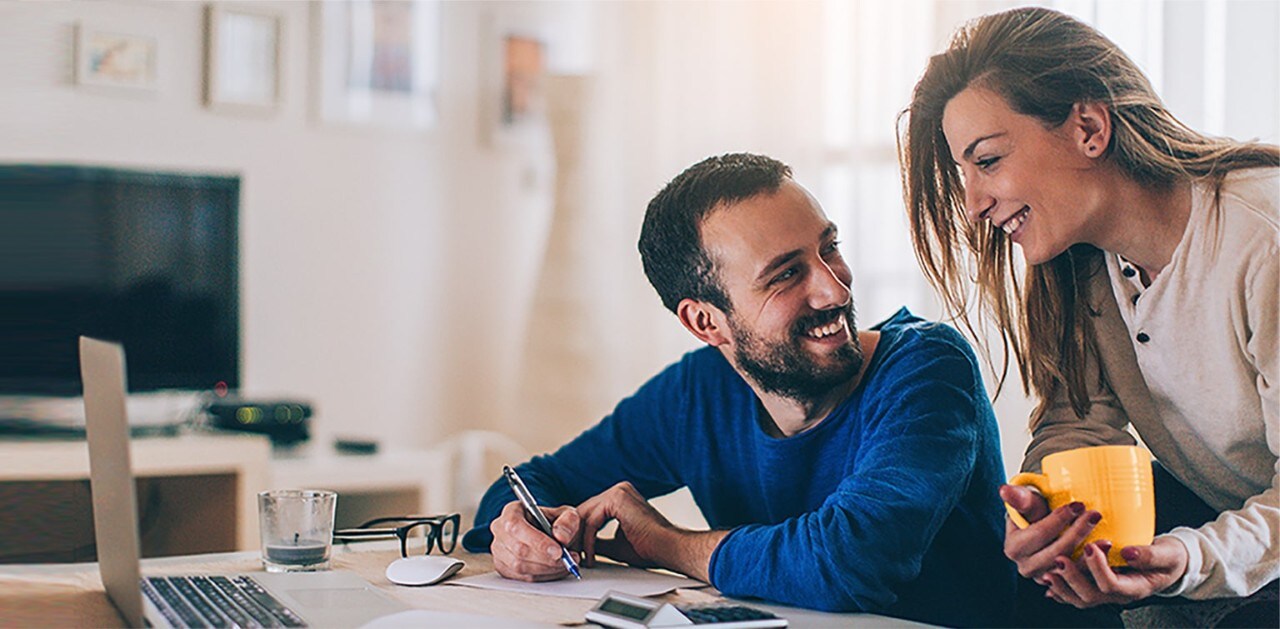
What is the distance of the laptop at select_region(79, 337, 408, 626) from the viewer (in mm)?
1042

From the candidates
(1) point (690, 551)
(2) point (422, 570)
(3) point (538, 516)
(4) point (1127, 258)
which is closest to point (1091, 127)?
(4) point (1127, 258)

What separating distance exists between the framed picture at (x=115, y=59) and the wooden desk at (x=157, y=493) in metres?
1.00

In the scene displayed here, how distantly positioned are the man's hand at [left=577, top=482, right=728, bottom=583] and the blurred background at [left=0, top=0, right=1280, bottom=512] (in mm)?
1617

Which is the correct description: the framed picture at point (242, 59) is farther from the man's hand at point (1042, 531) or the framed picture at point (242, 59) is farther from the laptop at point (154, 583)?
the man's hand at point (1042, 531)

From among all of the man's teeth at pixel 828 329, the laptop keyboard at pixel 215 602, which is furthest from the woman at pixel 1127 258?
the laptop keyboard at pixel 215 602

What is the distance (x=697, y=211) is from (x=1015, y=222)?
396 mm

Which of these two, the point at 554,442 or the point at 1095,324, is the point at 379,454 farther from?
the point at 1095,324

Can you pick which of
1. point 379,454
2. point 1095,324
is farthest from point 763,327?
point 379,454

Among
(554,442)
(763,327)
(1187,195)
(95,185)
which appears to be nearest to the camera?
(1187,195)

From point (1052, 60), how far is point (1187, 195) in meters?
0.22

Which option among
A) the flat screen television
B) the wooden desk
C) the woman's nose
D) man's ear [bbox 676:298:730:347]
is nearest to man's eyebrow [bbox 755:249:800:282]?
man's ear [bbox 676:298:730:347]

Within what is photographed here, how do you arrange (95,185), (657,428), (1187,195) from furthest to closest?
(95,185) → (657,428) → (1187,195)

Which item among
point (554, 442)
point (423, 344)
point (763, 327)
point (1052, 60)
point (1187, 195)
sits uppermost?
point (1052, 60)

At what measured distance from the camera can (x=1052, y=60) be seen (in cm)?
149
